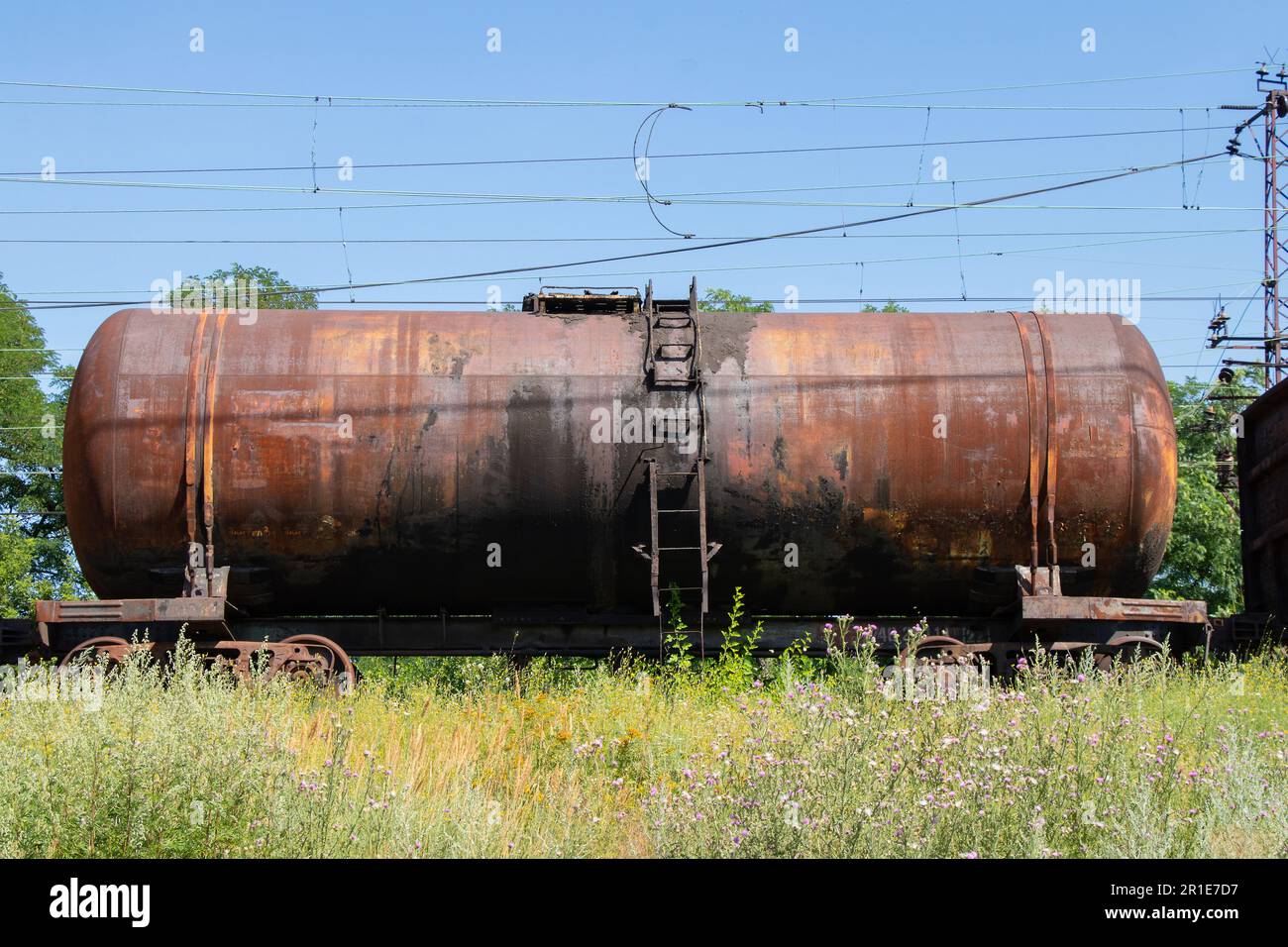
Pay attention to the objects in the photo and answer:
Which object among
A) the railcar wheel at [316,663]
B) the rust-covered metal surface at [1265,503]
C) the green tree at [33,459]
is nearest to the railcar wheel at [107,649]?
the railcar wheel at [316,663]

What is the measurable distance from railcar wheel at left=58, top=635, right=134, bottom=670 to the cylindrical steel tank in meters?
0.56

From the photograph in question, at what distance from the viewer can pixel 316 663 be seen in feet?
36.8

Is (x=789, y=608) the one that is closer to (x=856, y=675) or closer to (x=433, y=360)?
(x=856, y=675)

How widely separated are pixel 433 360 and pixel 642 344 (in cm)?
199

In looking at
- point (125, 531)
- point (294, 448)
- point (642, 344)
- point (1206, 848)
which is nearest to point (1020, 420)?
point (642, 344)

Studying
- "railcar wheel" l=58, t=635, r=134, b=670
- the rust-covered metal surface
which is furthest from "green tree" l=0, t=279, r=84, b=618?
the rust-covered metal surface

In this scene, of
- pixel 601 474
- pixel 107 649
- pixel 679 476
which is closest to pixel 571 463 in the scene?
pixel 601 474

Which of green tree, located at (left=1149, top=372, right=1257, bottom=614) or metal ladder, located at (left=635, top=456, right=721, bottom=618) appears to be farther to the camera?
green tree, located at (left=1149, top=372, right=1257, bottom=614)

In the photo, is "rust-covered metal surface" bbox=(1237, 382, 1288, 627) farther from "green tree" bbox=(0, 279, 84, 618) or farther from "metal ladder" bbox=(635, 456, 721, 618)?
"green tree" bbox=(0, 279, 84, 618)

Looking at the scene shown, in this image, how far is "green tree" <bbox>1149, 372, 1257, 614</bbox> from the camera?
2969cm

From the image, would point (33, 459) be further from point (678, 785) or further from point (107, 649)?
point (678, 785)

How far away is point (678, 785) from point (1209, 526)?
2707 cm

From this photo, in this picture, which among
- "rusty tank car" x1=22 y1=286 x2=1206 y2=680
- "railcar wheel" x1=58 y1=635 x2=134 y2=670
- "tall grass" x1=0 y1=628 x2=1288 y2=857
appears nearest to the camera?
"tall grass" x1=0 y1=628 x2=1288 y2=857

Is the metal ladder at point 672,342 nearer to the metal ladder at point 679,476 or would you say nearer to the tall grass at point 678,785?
the metal ladder at point 679,476
